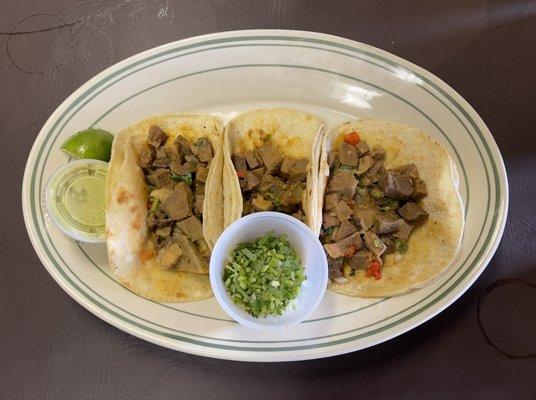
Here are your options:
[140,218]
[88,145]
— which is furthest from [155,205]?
[88,145]

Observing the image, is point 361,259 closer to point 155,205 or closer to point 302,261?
point 302,261

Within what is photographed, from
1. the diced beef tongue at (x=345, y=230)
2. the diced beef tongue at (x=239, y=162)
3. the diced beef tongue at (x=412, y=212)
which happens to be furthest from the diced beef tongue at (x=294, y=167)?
the diced beef tongue at (x=412, y=212)

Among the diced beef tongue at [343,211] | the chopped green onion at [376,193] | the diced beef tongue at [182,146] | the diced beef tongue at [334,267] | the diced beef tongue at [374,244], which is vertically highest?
the diced beef tongue at [182,146]

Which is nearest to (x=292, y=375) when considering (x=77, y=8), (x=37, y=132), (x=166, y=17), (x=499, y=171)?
(x=499, y=171)

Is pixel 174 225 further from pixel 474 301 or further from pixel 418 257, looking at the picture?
pixel 474 301

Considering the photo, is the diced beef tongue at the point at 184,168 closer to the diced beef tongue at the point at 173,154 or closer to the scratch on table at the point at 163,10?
the diced beef tongue at the point at 173,154

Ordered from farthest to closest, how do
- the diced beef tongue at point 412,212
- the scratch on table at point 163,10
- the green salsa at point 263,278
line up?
the scratch on table at point 163,10
the diced beef tongue at point 412,212
the green salsa at point 263,278

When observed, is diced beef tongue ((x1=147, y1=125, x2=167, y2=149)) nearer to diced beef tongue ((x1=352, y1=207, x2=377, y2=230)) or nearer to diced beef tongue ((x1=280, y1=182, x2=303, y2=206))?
diced beef tongue ((x1=280, y1=182, x2=303, y2=206))
